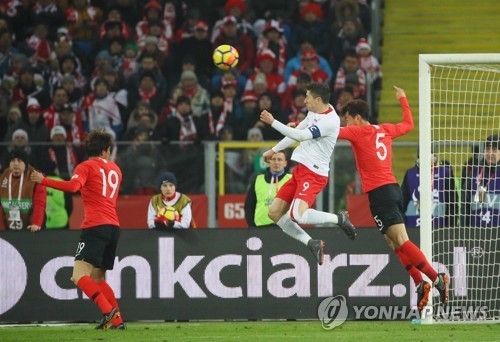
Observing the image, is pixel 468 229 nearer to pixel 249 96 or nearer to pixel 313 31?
pixel 249 96

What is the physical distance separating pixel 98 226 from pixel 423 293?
3429 mm

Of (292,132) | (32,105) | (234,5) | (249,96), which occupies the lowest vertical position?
(292,132)

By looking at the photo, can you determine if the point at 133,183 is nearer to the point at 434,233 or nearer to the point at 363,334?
the point at 434,233

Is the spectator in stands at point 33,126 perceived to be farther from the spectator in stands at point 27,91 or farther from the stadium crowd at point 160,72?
the spectator in stands at point 27,91

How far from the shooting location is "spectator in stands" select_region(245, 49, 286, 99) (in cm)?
2161

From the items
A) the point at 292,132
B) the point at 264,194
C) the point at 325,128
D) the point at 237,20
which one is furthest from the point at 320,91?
the point at 237,20

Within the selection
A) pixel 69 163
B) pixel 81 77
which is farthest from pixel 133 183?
pixel 81 77

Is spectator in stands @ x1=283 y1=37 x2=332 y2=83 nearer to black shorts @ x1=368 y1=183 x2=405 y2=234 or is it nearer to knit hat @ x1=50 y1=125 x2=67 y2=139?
knit hat @ x1=50 y1=125 x2=67 y2=139

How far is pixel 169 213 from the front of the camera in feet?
50.2

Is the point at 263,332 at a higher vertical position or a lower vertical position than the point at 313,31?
lower

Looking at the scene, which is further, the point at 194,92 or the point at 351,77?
the point at 194,92

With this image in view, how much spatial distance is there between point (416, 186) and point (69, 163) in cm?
560

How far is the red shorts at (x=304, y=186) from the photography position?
1317 cm

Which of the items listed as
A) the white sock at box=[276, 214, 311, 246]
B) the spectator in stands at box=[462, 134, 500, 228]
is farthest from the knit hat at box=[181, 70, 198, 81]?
the white sock at box=[276, 214, 311, 246]
